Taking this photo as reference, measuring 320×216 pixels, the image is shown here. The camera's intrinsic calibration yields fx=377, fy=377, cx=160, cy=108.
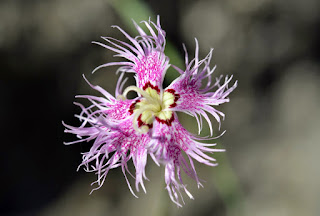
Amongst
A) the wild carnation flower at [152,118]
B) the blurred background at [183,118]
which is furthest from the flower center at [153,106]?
the blurred background at [183,118]

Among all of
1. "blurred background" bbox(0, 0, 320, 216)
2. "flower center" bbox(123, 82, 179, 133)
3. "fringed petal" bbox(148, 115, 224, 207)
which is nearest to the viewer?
"fringed petal" bbox(148, 115, 224, 207)

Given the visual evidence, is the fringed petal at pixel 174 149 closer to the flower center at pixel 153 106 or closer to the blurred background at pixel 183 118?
the flower center at pixel 153 106

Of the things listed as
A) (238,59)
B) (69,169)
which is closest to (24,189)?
(69,169)

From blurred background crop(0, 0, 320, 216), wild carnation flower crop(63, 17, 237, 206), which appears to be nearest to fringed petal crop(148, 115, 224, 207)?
wild carnation flower crop(63, 17, 237, 206)

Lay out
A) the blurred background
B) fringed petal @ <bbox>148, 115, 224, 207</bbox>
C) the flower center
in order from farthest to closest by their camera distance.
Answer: the blurred background < the flower center < fringed petal @ <bbox>148, 115, 224, 207</bbox>

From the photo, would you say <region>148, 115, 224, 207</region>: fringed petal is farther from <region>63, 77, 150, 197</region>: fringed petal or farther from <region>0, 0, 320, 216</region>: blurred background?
<region>0, 0, 320, 216</region>: blurred background
